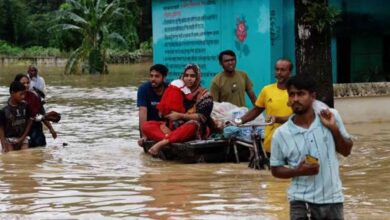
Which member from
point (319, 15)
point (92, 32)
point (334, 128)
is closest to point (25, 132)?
point (319, 15)

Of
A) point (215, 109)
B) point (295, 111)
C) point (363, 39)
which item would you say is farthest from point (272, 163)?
point (363, 39)

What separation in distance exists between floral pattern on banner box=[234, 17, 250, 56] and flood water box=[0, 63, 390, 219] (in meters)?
3.16

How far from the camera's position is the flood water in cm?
741

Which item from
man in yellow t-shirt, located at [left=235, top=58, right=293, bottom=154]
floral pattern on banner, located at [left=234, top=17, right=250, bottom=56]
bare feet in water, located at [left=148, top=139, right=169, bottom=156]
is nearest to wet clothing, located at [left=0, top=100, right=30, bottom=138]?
bare feet in water, located at [left=148, top=139, right=169, bottom=156]

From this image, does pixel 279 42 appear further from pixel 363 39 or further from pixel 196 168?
pixel 196 168

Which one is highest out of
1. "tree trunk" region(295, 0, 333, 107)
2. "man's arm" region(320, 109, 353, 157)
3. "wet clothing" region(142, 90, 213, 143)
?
"tree trunk" region(295, 0, 333, 107)

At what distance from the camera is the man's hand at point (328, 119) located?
4746mm

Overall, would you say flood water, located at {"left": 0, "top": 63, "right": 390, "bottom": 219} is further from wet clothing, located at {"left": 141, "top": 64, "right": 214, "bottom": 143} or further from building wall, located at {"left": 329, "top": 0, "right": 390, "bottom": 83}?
building wall, located at {"left": 329, "top": 0, "right": 390, "bottom": 83}

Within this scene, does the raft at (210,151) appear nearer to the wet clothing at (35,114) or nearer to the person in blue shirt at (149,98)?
the person in blue shirt at (149,98)

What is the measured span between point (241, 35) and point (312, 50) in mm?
3890

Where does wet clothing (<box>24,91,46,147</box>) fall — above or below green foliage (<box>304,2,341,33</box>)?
below

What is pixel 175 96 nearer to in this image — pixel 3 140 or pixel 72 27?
pixel 3 140

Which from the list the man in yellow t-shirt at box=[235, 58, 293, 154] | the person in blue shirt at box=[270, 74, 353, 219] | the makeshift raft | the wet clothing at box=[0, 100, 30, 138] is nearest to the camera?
the person in blue shirt at box=[270, 74, 353, 219]

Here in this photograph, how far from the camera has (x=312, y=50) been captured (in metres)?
12.1
